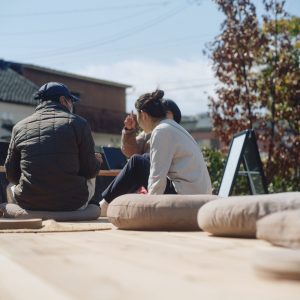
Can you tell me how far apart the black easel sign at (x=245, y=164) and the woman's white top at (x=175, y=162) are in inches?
82.2

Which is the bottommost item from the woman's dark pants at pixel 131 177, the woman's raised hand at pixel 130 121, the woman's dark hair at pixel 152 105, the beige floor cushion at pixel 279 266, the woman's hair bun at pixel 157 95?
the woman's dark pants at pixel 131 177

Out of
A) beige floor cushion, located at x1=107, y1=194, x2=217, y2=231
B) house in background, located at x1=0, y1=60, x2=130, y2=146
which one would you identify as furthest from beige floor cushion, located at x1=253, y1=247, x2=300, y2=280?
house in background, located at x1=0, y1=60, x2=130, y2=146

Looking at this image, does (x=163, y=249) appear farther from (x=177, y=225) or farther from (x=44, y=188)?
(x=44, y=188)

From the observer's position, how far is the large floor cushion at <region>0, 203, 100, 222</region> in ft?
11.2

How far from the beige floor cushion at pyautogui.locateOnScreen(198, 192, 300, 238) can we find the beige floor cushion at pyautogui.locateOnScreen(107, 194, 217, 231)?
0.95 feet

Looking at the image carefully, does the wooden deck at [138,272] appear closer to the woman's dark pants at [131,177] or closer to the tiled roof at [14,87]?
the woman's dark pants at [131,177]

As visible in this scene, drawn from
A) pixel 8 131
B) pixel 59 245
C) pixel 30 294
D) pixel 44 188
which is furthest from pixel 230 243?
pixel 8 131

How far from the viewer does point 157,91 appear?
3773mm

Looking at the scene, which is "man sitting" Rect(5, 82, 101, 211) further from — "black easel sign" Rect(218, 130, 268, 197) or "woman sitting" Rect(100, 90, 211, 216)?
"black easel sign" Rect(218, 130, 268, 197)

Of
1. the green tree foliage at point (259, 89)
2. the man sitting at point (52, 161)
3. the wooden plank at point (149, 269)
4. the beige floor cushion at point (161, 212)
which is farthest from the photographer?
the green tree foliage at point (259, 89)

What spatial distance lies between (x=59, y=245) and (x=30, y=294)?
64 centimetres

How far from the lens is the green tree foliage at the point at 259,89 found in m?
8.48

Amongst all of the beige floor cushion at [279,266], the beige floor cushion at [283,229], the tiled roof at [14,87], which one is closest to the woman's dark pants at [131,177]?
the beige floor cushion at [283,229]

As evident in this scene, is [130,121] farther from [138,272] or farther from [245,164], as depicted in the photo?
[138,272]
